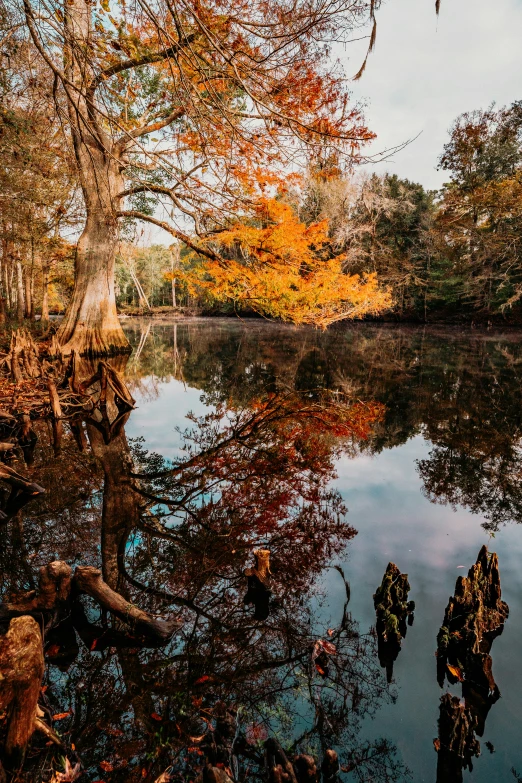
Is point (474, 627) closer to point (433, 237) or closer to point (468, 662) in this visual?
point (468, 662)

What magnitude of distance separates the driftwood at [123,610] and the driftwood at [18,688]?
2.56ft

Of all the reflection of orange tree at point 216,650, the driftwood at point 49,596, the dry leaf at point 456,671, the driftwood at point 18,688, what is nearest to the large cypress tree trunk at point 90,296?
the reflection of orange tree at point 216,650

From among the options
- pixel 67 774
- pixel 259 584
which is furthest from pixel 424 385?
pixel 67 774

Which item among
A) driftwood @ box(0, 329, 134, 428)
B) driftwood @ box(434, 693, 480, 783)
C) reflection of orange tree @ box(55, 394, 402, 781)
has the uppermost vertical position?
driftwood @ box(0, 329, 134, 428)

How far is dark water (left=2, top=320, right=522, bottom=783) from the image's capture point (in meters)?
2.04

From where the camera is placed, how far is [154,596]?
3.02m

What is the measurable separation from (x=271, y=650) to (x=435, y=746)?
101 cm

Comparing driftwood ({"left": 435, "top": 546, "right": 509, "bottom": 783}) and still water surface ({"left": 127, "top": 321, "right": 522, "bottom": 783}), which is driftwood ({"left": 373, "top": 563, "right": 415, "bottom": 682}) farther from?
driftwood ({"left": 435, "top": 546, "right": 509, "bottom": 783})

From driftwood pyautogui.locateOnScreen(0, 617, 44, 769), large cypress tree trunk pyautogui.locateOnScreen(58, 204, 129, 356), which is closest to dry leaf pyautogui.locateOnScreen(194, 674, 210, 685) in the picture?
driftwood pyautogui.locateOnScreen(0, 617, 44, 769)

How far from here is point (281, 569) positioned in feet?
11.5

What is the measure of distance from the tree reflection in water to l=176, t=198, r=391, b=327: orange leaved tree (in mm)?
4596

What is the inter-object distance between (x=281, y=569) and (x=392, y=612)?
1.01 meters

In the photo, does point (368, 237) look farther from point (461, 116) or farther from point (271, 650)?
point (271, 650)

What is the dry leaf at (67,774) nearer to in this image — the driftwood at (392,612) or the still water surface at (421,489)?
the still water surface at (421,489)
